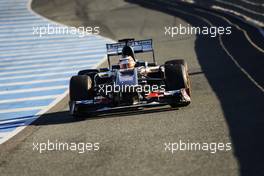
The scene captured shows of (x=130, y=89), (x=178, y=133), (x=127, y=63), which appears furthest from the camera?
(x=127, y=63)

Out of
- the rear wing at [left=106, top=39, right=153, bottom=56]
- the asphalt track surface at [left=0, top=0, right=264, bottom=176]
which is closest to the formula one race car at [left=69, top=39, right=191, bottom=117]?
the asphalt track surface at [left=0, top=0, right=264, bottom=176]

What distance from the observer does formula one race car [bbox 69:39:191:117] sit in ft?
41.0

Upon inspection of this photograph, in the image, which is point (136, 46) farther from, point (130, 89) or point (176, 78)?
point (130, 89)

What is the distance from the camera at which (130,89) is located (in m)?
12.5

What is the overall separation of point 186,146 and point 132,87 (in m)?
3.30

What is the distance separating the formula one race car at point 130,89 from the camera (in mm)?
12492

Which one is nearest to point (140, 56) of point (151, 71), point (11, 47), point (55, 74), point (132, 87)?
point (55, 74)

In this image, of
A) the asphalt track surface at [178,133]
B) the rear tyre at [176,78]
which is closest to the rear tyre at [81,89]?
the asphalt track surface at [178,133]

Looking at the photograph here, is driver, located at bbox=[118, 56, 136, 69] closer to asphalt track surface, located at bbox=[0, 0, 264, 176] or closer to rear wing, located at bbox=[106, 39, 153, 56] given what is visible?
rear wing, located at bbox=[106, 39, 153, 56]

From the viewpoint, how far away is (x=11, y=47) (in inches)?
1033

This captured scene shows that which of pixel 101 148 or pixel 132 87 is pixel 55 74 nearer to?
pixel 132 87

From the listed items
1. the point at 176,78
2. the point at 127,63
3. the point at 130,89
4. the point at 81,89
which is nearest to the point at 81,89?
the point at 81,89

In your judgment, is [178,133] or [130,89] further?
[130,89]

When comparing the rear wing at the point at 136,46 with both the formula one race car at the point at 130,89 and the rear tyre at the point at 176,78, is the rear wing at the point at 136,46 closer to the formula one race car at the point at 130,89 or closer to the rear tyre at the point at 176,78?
the formula one race car at the point at 130,89
